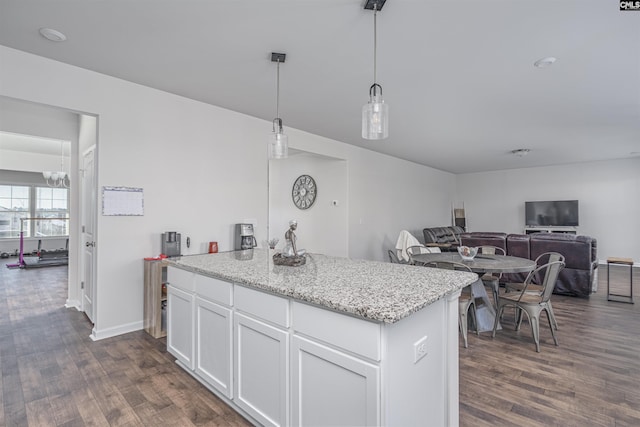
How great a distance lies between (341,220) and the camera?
6.01 meters

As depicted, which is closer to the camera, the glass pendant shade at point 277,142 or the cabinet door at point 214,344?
the cabinet door at point 214,344

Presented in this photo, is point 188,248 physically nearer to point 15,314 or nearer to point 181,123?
point 181,123

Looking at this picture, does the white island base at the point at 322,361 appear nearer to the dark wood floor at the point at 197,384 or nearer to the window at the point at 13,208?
the dark wood floor at the point at 197,384

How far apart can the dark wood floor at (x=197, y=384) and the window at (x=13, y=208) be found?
680cm

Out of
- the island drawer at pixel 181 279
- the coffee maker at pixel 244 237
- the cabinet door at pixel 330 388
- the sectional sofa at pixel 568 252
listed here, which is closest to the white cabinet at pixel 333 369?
the cabinet door at pixel 330 388

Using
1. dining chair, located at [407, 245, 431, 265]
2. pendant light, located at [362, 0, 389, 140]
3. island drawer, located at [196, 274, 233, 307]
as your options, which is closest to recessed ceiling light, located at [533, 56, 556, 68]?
pendant light, located at [362, 0, 389, 140]

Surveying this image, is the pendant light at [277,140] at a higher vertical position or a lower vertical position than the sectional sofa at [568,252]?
higher

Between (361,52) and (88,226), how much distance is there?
3.66 meters

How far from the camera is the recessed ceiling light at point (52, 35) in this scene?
2.37 m

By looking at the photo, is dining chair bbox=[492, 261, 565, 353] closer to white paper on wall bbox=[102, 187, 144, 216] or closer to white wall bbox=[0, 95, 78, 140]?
white paper on wall bbox=[102, 187, 144, 216]

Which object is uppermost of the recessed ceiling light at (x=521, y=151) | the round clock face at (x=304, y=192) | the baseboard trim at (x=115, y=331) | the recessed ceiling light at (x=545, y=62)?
the recessed ceiling light at (x=545, y=62)

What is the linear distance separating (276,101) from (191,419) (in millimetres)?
3224

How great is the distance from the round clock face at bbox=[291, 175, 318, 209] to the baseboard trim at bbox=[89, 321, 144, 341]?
404 centimetres

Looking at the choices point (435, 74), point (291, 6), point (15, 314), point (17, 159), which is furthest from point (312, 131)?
point (17, 159)
